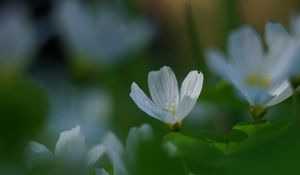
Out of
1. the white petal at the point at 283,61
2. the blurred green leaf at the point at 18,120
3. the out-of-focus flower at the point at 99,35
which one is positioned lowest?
the blurred green leaf at the point at 18,120

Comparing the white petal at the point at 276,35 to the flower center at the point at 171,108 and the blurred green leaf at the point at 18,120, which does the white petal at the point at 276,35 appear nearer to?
the flower center at the point at 171,108

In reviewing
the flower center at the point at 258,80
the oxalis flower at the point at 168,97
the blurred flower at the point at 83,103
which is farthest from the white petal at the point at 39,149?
the blurred flower at the point at 83,103

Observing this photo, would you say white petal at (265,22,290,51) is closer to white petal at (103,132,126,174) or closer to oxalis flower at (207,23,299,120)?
oxalis flower at (207,23,299,120)

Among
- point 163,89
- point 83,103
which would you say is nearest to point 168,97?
point 163,89

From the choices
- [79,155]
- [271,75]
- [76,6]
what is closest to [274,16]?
[76,6]

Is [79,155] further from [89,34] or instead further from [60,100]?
[89,34]

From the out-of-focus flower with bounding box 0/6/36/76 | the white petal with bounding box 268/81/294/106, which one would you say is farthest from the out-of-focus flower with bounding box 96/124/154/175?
the out-of-focus flower with bounding box 0/6/36/76

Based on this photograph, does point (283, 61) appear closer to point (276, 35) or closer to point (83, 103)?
point (276, 35)
